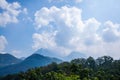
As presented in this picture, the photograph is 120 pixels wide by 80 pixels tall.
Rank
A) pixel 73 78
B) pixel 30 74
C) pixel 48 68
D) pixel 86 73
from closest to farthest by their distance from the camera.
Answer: pixel 73 78
pixel 86 73
pixel 30 74
pixel 48 68

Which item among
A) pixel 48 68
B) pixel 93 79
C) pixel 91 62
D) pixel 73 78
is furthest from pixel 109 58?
pixel 73 78

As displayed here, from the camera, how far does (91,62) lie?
433ft

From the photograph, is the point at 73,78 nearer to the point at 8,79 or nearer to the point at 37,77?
the point at 37,77

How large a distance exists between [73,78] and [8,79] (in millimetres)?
94905

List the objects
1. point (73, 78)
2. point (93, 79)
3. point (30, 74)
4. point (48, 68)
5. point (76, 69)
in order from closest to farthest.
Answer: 1. point (73, 78)
2. point (93, 79)
3. point (76, 69)
4. point (30, 74)
5. point (48, 68)

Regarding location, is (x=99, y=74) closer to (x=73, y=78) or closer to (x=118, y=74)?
(x=118, y=74)

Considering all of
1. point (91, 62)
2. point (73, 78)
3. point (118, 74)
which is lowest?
point (73, 78)

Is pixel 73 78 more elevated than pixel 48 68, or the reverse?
pixel 48 68

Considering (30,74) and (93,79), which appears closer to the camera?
(93,79)

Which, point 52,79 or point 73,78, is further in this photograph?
point 52,79

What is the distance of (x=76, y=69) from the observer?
9100 centimetres

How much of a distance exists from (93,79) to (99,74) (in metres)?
12.6

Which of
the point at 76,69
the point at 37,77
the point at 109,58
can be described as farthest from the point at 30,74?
the point at 109,58

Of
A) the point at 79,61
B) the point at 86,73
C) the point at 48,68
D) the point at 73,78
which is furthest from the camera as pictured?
the point at 79,61
